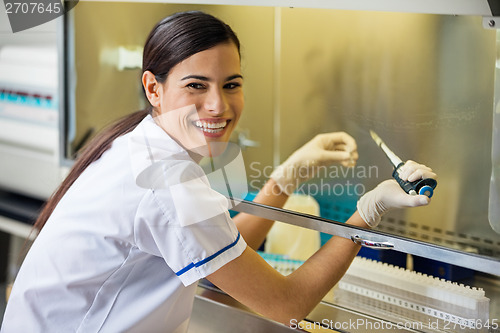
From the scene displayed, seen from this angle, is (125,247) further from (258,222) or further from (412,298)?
(412,298)

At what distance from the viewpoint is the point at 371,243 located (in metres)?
0.94

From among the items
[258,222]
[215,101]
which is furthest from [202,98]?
[258,222]

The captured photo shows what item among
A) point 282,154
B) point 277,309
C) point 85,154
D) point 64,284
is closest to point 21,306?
point 64,284

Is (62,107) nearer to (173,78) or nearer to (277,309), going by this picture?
(173,78)

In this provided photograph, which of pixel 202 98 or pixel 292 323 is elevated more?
pixel 202 98

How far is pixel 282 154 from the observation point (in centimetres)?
131

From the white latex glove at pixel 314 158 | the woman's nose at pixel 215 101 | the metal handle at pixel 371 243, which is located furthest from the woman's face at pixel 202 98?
the metal handle at pixel 371 243

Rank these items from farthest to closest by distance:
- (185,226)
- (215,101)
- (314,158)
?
(314,158) → (215,101) → (185,226)

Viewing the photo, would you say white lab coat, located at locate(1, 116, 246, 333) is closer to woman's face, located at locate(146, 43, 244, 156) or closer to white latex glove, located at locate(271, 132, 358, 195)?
woman's face, located at locate(146, 43, 244, 156)

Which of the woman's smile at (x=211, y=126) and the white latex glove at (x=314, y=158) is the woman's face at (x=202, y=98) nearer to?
the woman's smile at (x=211, y=126)

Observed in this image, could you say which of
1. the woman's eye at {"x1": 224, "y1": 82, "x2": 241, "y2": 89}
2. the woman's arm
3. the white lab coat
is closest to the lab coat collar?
the white lab coat

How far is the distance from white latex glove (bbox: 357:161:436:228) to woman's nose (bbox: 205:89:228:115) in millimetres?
286

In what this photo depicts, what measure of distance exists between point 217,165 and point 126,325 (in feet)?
1.31

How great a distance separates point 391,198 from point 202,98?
347 millimetres
